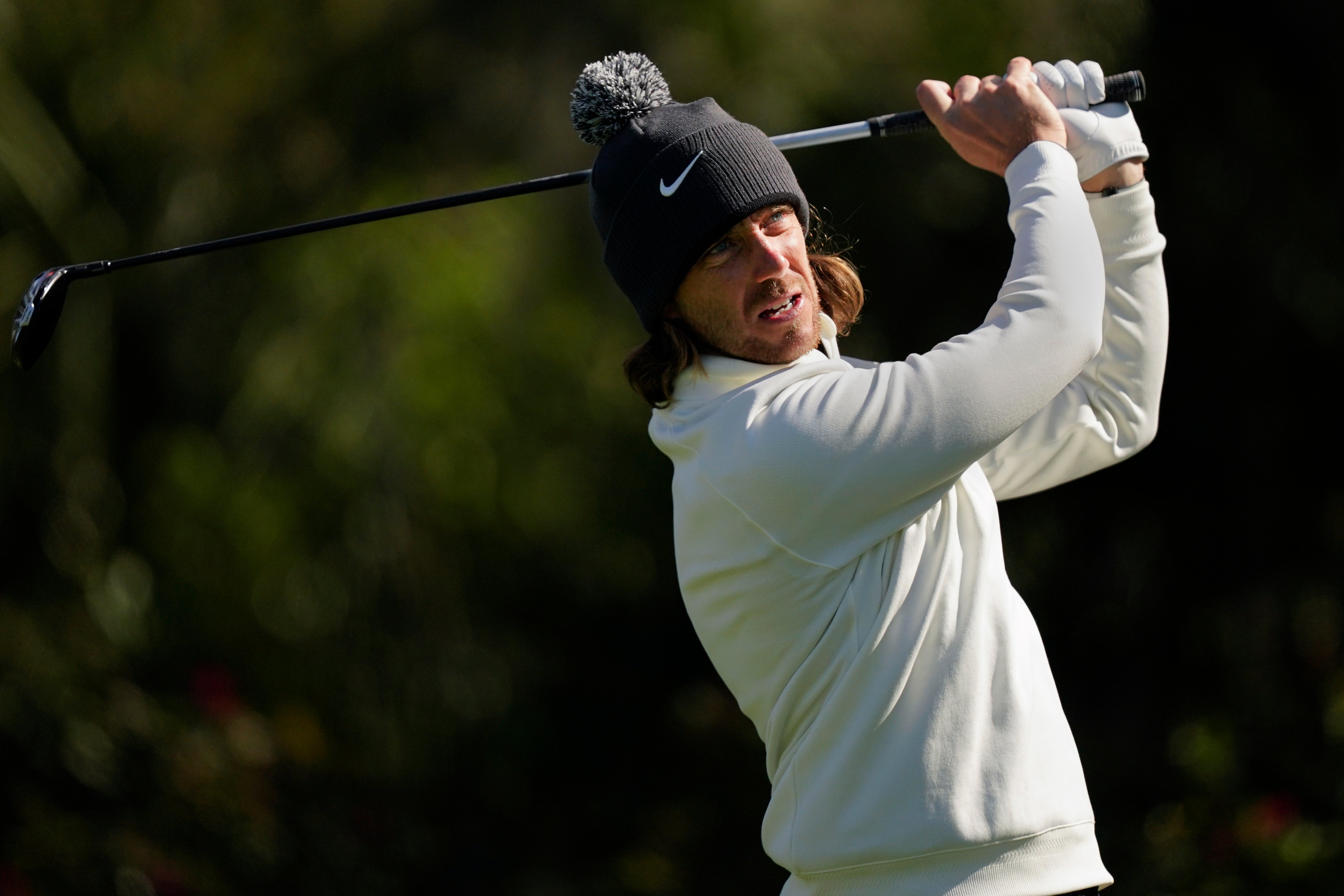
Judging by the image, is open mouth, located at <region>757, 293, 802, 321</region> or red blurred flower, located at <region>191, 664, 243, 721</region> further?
red blurred flower, located at <region>191, 664, 243, 721</region>

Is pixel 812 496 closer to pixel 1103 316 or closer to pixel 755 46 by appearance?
pixel 1103 316

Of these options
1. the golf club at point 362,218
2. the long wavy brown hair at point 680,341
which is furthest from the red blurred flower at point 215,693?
the long wavy brown hair at point 680,341

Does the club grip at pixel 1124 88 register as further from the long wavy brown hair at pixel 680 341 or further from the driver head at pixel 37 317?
the driver head at pixel 37 317

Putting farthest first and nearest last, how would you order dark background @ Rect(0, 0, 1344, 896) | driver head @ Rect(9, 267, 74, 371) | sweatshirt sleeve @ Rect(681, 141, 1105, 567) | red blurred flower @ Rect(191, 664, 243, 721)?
red blurred flower @ Rect(191, 664, 243, 721) → dark background @ Rect(0, 0, 1344, 896) → driver head @ Rect(9, 267, 74, 371) → sweatshirt sleeve @ Rect(681, 141, 1105, 567)

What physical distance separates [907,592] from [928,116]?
48cm

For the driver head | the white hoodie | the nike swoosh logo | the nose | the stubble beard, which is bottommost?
the white hoodie

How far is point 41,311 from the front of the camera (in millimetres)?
1727

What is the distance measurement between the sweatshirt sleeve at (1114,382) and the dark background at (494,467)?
6.26ft

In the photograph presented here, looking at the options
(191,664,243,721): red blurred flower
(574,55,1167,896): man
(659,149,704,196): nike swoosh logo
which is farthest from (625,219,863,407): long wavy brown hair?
(191,664,243,721): red blurred flower

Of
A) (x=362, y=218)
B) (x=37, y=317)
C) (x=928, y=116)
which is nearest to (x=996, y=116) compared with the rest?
(x=928, y=116)

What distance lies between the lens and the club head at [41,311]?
1704mm

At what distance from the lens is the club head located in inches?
67.1

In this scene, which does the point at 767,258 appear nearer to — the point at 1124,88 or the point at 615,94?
the point at 615,94

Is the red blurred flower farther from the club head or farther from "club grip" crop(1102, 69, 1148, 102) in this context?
"club grip" crop(1102, 69, 1148, 102)
